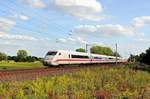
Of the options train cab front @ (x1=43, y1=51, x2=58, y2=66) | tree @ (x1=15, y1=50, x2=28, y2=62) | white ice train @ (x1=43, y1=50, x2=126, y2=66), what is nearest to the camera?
train cab front @ (x1=43, y1=51, x2=58, y2=66)

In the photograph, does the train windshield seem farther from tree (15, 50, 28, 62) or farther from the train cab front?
tree (15, 50, 28, 62)

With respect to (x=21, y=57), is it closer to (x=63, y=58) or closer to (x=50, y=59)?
(x=63, y=58)

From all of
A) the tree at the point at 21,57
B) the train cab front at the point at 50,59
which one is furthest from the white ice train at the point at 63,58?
the tree at the point at 21,57

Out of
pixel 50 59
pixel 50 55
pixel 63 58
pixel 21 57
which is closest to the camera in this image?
pixel 50 59

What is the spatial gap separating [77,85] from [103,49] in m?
145

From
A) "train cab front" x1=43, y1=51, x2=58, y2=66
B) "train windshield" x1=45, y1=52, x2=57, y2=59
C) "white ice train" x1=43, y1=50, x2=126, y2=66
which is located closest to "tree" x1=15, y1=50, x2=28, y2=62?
"white ice train" x1=43, y1=50, x2=126, y2=66

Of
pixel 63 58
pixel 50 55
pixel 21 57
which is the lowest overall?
pixel 63 58

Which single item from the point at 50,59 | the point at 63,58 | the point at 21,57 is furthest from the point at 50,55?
the point at 21,57

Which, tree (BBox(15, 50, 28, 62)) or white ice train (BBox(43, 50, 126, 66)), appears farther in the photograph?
tree (BBox(15, 50, 28, 62))

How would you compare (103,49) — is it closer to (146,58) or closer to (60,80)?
(146,58)

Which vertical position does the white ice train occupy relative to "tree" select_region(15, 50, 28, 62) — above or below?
below

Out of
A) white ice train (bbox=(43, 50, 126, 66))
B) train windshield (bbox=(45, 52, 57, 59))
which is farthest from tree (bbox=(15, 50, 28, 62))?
train windshield (bbox=(45, 52, 57, 59))

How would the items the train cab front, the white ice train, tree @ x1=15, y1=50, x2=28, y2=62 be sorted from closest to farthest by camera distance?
the train cab front
the white ice train
tree @ x1=15, y1=50, x2=28, y2=62

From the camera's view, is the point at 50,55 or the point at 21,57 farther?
the point at 21,57
